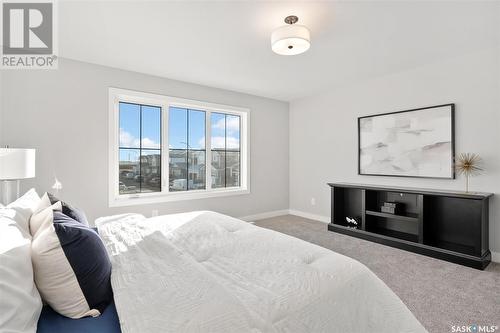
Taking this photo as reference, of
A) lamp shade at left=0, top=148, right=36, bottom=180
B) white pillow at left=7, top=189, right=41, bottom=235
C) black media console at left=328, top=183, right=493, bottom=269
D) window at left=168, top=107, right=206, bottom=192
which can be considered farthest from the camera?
window at left=168, top=107, right=206, bottom=192

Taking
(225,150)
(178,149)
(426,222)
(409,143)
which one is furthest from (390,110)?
(178,149)

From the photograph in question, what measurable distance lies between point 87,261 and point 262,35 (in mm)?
2505

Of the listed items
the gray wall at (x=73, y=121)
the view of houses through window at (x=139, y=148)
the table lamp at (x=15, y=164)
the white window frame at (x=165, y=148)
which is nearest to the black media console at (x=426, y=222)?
the white window frame at (x=165, y=148)

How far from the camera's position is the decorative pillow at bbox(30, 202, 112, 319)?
1.03 meters

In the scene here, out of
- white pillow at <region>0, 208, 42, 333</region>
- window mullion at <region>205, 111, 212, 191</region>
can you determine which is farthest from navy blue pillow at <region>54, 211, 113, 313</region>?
window mullion at <region>205, 111, 212, 191</region>

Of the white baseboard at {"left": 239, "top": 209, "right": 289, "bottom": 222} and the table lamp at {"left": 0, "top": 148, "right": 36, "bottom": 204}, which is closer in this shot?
the table lamp at {"left": 0, "top": 148, "right": 36, "bottom": 204}

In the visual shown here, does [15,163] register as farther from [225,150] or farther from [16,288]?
[225,150]

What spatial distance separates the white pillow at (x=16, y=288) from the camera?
78cm

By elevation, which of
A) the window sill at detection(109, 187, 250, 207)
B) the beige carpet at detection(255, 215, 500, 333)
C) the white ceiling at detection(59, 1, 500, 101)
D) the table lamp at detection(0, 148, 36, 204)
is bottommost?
the beige carpet at detection(255, 215, 500, 333)

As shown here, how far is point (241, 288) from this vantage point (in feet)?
3.76

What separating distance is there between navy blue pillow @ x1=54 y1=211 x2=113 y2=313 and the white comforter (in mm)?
60

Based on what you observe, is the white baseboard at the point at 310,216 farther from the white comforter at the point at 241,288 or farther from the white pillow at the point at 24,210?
the white pillow at the point at 24,210

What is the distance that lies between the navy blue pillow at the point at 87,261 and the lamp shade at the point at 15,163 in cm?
145

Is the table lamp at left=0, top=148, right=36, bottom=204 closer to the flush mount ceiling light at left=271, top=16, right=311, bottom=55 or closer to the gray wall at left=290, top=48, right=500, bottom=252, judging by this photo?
the flush mount ceiling light at left=271, top=16, right=311, bottom=55
